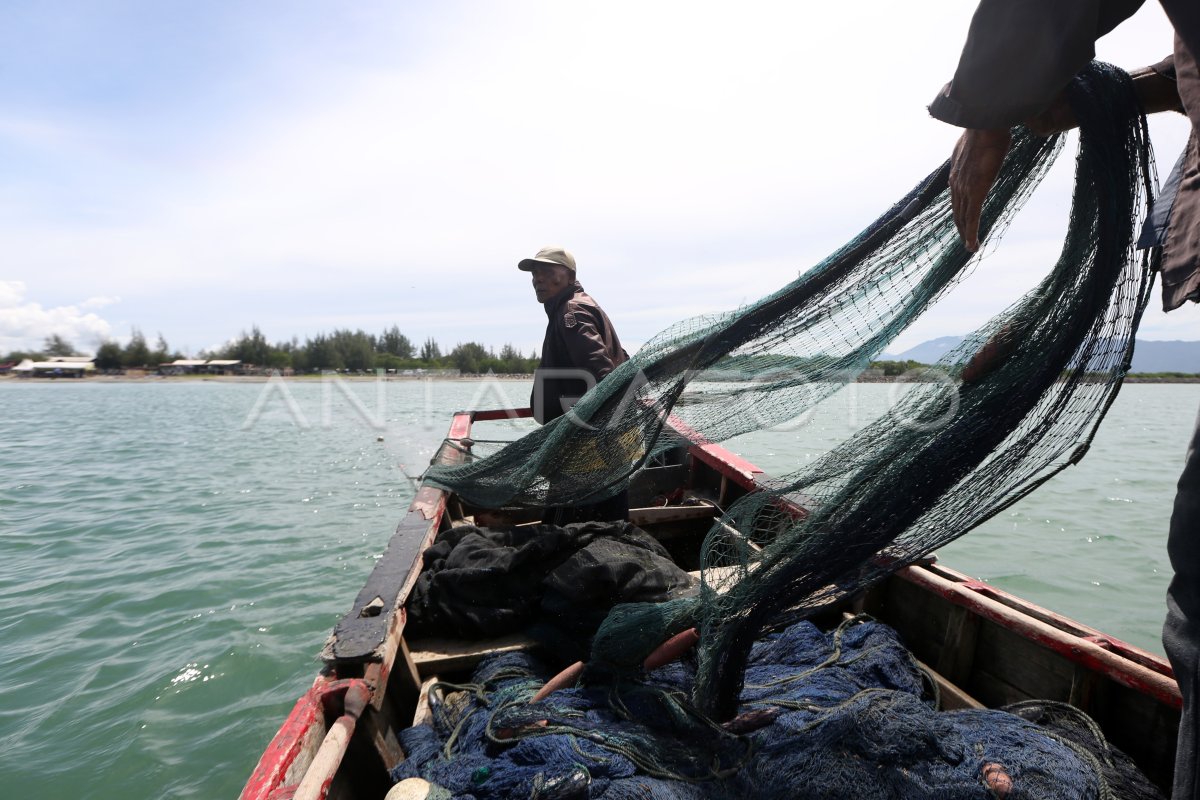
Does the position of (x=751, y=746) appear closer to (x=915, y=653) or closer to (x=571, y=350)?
(x=915, y=653)

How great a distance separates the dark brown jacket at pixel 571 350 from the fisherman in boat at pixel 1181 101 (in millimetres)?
2531

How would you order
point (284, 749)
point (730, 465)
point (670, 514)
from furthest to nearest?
point (730, 465), point (670, 514), point (284, 749)

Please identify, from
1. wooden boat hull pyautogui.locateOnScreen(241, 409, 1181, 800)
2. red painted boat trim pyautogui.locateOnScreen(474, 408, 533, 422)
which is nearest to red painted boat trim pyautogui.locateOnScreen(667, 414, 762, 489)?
wooden boat hull pyautogui.locateOnScreen(241, 409, 1181, 800)

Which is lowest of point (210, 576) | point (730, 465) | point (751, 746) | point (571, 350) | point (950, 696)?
point (210, 576)

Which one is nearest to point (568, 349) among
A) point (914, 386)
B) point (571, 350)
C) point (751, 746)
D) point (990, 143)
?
point (571, 350)

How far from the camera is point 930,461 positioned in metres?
1.78

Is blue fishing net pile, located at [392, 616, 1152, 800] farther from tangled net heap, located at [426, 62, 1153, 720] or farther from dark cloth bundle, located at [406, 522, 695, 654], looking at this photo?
dark cloth bundle, located at [406, 522, 695, 654]

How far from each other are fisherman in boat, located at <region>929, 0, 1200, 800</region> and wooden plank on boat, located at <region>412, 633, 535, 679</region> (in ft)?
7.52

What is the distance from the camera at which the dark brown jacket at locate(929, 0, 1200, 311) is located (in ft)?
3.29

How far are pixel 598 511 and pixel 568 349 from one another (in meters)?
1.01

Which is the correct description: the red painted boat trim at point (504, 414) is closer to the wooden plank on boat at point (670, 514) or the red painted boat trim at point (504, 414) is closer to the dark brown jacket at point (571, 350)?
the dark brown jacket at point (571, 350)

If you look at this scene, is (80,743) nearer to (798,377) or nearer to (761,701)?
(761,701)

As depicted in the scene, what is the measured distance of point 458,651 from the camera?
2807 millimetres

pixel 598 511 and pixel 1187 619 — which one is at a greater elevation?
pixel 1187 619
